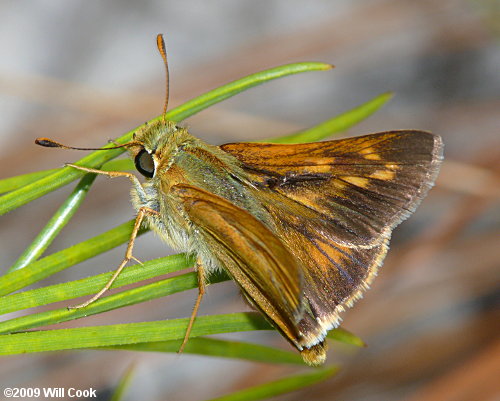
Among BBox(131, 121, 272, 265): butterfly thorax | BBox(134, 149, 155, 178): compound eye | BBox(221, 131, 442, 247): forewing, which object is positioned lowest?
BBox(221, 131, 442, 247): forewing

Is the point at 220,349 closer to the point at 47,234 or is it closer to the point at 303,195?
the point at 47,234

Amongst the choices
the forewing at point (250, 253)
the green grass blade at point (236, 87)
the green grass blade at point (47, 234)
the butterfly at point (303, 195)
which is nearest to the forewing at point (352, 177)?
the butterfly at point (303, 195)

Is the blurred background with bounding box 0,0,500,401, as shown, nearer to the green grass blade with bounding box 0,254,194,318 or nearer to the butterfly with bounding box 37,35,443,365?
the butterfly with bounding box 37,35,443,365

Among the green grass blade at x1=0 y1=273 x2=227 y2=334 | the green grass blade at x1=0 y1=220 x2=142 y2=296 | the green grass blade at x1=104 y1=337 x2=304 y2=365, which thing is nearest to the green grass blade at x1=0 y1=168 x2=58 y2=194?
the green grass blade at x1=0 y1=220 x2=142 y2=296

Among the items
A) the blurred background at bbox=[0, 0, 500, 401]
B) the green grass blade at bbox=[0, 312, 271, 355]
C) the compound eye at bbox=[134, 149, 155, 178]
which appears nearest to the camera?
the green grass blade at bbox=[0, 312, 271, 355]

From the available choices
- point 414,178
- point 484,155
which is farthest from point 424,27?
point 414,178

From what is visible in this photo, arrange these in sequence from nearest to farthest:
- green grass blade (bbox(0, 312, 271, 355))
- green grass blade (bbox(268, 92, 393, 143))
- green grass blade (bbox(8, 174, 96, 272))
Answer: green grass blade (bbox(0, 312, 271, 355))
green grass blade (bbox(8, 174, 96, 272))
green grass blade (bbox(268, 92, 393, 143))

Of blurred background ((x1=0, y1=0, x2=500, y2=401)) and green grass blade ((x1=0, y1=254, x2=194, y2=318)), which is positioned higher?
green grass blade ((x1=0, y1=254, x2=194, y2=318))
